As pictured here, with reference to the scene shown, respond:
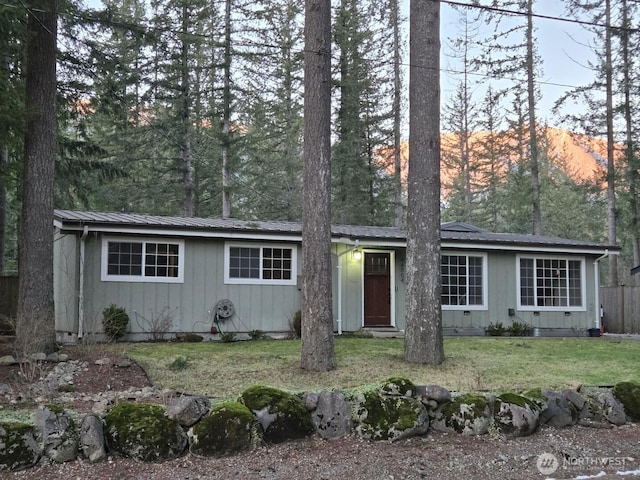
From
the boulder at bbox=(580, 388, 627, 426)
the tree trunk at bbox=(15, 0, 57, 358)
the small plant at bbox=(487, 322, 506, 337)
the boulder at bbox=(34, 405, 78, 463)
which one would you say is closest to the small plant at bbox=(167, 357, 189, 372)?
the tree trunk at bbox=(15, 0, 57, 358)

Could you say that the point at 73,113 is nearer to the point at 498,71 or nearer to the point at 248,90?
the point at 248,90

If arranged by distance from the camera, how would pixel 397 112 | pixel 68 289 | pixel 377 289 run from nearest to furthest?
pixel 68 289, pixel 377 289, pixel 397 112

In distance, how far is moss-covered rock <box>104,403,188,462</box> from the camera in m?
3.89

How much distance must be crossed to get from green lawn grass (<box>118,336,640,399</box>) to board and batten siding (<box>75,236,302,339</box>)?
106 cm

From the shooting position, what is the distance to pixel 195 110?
2050 centimetres

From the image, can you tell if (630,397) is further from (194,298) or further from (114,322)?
(114,322)

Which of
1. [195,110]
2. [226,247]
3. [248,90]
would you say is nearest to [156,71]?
[195,110]

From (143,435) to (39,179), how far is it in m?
5.83

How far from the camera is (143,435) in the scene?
12.9 feet

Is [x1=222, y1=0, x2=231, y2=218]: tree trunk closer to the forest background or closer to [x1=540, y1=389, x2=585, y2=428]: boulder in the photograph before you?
the forest background

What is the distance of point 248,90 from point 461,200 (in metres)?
17.3

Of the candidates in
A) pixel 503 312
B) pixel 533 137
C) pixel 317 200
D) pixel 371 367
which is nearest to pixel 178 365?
pixel 371 367

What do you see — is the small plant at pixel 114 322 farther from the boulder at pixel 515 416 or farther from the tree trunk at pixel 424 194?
the boulder at pixel 515 416

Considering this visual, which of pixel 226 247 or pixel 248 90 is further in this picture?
pixel 248 90
